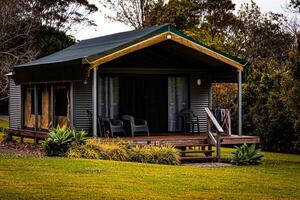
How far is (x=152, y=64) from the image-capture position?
23.2 meters

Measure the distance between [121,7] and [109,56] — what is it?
80.5ft

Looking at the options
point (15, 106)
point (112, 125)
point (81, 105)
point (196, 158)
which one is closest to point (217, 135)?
point (196, 158)

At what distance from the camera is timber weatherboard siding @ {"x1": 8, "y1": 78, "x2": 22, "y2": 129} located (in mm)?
27469

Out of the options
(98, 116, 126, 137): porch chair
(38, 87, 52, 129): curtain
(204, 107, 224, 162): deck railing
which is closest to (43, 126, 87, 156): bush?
(98, 116, 126, 137): porch chair

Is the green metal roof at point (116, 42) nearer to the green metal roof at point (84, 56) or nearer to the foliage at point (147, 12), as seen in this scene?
the green metal roof at point (84, 56)

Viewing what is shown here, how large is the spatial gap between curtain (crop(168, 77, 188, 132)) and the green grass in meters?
6.46

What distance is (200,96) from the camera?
79.8 ft

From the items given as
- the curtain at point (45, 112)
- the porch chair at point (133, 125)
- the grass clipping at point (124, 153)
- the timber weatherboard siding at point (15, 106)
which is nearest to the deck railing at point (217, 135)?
the grass clipping at point (124, 153)

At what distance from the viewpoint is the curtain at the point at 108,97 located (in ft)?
74.6

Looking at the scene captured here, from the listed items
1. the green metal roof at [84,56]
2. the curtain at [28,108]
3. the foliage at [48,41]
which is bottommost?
the curtain at [28,108]

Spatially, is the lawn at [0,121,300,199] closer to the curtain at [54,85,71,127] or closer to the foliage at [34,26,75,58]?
the curtain at [54,85,71,127]

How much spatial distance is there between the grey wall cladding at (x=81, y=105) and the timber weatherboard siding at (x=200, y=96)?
3.82 m

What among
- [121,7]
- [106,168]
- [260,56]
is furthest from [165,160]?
[260,56]

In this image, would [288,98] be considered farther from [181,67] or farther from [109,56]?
[109,56]
